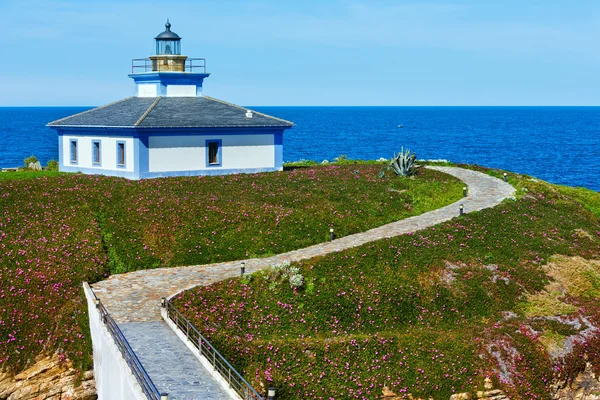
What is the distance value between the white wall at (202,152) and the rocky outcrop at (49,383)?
63.1ft

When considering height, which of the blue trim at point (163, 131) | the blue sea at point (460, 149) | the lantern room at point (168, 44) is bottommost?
the blue sea at point (460, 149)

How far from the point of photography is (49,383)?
87.7 feet

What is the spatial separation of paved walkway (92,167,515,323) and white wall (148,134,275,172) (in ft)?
41.8

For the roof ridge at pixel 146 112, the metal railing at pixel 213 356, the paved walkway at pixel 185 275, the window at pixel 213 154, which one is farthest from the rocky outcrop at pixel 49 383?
the window at pixel 213 154

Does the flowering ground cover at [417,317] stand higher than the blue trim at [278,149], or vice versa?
the blue trim at [278,149]

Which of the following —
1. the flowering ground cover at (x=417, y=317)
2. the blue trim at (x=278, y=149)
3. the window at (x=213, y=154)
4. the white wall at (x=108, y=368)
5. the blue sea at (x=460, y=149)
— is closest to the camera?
the white wall at (x=108, y=368)

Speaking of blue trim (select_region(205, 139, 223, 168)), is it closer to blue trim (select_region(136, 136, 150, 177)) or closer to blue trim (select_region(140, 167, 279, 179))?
blue trim (select_region(140, 167, 279, 179))

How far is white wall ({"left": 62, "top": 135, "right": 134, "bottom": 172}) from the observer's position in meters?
45.0

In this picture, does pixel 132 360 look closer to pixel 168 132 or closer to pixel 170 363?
pixel 170 363

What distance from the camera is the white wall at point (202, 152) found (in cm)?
4519

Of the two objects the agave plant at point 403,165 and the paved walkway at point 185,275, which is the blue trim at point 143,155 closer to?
the paved walkway at point 185,275

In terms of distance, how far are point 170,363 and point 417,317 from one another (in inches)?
400

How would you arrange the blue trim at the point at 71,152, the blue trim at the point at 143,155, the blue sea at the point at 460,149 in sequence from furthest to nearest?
the blue sea at the point at 460,149 < the blue trim at the point at 71,152 < the blue trim at the point at 143,155

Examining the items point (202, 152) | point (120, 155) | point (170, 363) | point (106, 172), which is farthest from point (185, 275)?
point (106, 172)
